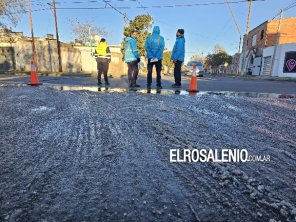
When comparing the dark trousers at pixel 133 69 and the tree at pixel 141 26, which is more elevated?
the tree at pixel 141 26

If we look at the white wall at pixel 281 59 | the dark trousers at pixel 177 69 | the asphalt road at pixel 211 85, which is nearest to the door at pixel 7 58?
the asphalt road at pixel 211 85

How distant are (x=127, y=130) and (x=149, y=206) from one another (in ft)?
4.25

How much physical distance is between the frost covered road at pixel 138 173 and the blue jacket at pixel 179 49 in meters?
4.18

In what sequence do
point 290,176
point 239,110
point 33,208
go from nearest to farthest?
1. point 33,208
2. point 290,176
3. point 239,110

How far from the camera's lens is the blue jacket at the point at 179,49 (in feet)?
21.3

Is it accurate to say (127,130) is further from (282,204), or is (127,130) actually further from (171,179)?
(282,204)

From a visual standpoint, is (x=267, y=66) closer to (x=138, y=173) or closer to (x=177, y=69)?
(x=177, y=69)

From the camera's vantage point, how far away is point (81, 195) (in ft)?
3.68

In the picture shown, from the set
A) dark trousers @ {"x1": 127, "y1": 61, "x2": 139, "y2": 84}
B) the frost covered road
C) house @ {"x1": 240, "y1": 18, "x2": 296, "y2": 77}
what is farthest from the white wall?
the frost covered road

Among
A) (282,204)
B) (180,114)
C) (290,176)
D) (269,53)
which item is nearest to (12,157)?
(282,204)

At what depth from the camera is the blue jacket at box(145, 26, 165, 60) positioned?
629 cm

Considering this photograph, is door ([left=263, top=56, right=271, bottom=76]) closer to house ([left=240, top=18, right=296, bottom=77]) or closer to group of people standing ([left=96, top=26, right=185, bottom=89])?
house ([left=240, top=18, right=296, bottom=77])

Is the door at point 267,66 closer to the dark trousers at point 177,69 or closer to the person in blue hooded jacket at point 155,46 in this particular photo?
the dark trousers at point 177,69

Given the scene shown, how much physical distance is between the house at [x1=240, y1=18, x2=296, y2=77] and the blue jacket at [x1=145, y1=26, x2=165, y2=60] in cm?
2473
